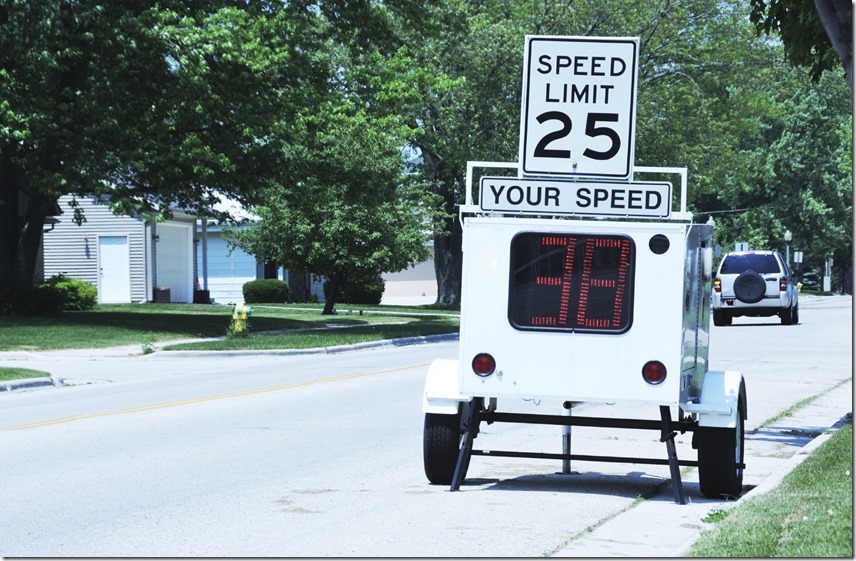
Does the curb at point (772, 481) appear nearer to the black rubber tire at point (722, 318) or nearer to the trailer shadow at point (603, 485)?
the trailer shadow at point (603, 485)

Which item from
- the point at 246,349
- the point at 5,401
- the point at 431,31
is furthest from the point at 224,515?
the point at 431,31

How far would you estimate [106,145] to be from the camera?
30.5m

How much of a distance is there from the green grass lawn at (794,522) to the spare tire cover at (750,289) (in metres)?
26.0

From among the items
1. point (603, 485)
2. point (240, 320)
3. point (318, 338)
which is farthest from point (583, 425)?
point (240, 320)

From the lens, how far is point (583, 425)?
9.24 meters

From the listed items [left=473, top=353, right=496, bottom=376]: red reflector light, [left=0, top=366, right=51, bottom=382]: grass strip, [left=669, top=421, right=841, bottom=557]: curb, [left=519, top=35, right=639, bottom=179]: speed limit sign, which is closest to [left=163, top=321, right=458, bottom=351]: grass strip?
[left=0, top=366, right=51, bottom=382]: grass strip

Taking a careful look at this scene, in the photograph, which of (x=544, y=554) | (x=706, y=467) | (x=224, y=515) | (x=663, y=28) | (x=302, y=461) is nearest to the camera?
(x=544, y=554)

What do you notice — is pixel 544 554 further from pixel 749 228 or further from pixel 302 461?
pixel 749 228

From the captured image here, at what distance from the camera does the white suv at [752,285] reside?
35312 mm

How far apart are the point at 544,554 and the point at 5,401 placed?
12.2 m

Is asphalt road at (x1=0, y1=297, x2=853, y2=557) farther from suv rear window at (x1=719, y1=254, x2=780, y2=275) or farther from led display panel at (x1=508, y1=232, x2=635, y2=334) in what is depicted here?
suv rear window at (x1=719, y1=254, x2=780, y2=275)

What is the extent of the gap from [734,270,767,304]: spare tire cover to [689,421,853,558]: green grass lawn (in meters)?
26.0

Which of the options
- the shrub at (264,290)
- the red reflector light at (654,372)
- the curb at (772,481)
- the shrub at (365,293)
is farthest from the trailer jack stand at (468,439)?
the shrub at (365,293)

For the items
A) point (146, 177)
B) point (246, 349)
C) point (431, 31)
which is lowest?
point (246, 349)
